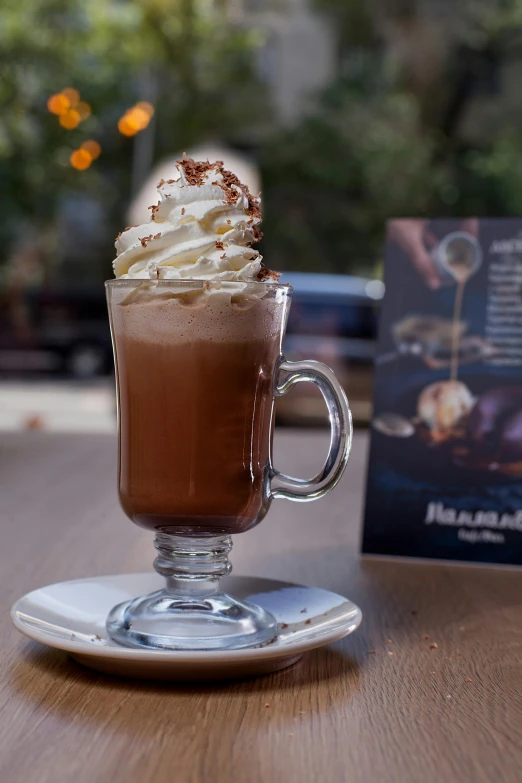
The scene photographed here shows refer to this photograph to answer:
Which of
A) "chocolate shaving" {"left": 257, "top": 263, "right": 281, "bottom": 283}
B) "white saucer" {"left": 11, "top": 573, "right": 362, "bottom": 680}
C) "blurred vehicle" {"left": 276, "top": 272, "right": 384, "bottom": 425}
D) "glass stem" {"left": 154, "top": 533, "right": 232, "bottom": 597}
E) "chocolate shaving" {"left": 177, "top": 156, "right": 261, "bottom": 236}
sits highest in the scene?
"chocolate shaving" {"left": 177, "top": 156, "right": 261, "bottom": 236}

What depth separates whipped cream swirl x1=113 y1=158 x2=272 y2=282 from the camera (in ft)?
2.37

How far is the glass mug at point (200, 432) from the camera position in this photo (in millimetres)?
712

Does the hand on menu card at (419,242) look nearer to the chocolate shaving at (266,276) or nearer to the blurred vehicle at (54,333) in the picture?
the chocolate shaving at (266,276)

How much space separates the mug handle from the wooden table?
129 mm

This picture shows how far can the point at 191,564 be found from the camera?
0.73m

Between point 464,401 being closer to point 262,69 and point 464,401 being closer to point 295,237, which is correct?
point 295,237

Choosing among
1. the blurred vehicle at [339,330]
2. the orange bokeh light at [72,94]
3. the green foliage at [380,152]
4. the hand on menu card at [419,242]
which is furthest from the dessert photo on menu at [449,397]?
the green foliage at [380,152]

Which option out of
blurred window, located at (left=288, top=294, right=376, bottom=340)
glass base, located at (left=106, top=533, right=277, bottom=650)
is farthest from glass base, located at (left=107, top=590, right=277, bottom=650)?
blurred window, located at (left=288, top=294, right=376, bottom=340)

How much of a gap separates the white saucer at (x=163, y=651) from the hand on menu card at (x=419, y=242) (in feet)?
1.43

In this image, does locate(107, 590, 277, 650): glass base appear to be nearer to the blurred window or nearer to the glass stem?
the glass stem

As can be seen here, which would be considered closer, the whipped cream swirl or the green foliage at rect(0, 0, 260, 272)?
the whipped cream swirl

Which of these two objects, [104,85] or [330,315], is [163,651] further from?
[104,85]

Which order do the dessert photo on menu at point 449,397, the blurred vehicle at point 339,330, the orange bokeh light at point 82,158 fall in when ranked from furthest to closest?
1. the blurred vehicle at point 339,330
2. the orange bokeh light at point 82,158
3. the dessert photo on menu at point 449,397

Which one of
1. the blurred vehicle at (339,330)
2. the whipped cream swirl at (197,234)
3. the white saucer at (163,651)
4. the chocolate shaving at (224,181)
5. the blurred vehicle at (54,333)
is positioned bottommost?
the blurred vehicle at (54,333)
